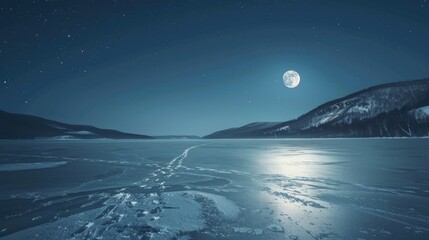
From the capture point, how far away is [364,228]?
250 inches

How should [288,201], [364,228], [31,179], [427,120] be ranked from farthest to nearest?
1. [427,120]
2. [31,179]
3. [288,201]
4. [364,228]

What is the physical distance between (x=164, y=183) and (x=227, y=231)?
681 centimetres

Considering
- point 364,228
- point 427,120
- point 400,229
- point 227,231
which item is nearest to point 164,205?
point 227,231

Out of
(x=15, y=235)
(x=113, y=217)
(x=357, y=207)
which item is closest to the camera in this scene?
(x=15, y=235)

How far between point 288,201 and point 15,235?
802 cm

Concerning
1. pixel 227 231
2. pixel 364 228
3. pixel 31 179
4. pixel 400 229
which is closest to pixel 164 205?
pixel 227 231

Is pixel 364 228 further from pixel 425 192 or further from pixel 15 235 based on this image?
pixel 15 235

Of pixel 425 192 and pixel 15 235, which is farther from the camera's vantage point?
pixel 425 192

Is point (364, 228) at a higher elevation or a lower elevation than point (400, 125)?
lower

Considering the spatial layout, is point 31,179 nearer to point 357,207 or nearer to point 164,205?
point 164,205

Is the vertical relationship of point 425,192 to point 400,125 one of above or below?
below

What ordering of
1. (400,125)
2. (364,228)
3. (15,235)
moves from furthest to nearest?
(400,125)
(364,228)
(15,235)

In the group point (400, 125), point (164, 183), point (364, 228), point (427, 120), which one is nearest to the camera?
point (364, 228)

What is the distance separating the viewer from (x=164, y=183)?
12.5 metres
